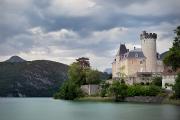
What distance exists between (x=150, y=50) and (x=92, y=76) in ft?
58.2

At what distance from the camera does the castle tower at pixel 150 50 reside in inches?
4498

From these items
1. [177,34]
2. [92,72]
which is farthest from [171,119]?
[92,72]

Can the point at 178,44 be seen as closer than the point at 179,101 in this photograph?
Yes

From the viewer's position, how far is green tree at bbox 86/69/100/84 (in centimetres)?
10588

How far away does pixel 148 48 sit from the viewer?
11462 centimetres

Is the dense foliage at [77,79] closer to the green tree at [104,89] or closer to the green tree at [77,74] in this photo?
the green tree at [77,74]

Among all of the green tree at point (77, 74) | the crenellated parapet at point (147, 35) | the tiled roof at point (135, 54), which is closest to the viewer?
the green tree at point (77, 74)

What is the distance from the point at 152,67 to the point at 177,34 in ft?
165

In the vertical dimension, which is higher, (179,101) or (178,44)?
(178,44)

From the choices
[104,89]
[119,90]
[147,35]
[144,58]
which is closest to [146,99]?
[119,90]

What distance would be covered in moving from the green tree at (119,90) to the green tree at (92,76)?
17.2m

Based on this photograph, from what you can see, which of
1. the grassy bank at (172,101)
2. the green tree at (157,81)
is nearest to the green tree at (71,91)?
the green tree at (157,81)

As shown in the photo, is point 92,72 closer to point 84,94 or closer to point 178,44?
point 84,94

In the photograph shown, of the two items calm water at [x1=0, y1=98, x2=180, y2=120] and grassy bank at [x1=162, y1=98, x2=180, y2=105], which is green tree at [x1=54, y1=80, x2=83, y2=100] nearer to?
grassy bank at [x1=162, y1=98, x2=180, y2=105]
